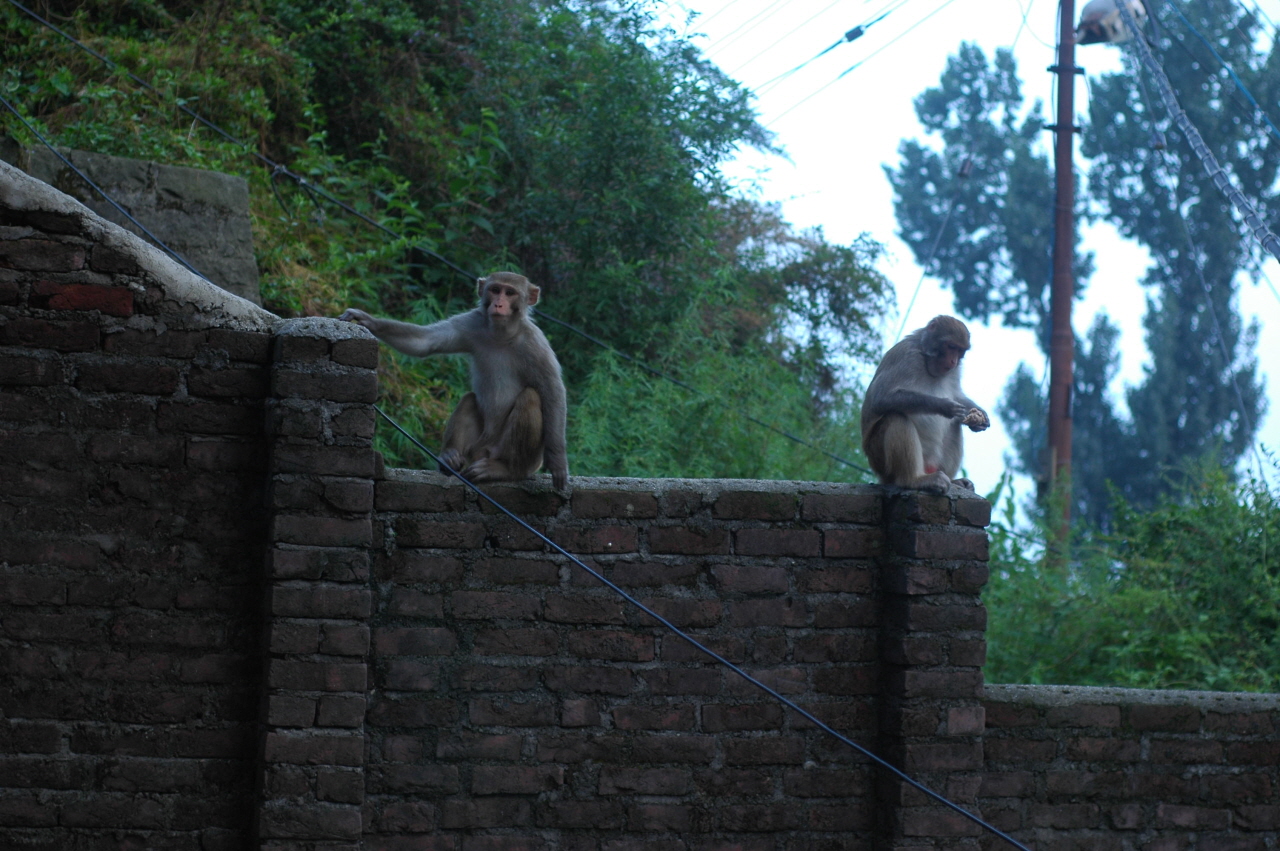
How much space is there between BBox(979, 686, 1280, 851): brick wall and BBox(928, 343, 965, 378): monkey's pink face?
1.35 m

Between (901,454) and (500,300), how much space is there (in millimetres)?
1701

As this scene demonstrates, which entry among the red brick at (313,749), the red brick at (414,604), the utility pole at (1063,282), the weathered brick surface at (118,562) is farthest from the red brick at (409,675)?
the utility pole at (1063,282)

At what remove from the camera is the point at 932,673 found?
4.30 meters

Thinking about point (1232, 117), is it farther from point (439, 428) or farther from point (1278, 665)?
point (439, 428)

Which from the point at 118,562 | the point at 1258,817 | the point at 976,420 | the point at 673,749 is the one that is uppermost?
the point at 976,420

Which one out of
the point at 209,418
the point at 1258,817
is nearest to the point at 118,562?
the point at 209,418

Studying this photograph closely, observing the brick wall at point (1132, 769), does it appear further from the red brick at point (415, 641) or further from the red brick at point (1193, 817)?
the red brick at point (415, 641)

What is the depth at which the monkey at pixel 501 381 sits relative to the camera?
14.3 feet

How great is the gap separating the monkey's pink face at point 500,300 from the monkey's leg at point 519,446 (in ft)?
1.16

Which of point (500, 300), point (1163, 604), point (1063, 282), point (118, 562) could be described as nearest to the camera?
point (118, 562)

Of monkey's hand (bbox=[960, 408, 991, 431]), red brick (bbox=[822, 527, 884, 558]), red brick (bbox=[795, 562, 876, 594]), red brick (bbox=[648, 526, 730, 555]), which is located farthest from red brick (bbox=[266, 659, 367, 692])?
monkey's hand (bbox=[960, 408, 991, 431])

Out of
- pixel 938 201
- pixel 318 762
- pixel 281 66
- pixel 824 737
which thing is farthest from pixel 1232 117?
pixel 318 762

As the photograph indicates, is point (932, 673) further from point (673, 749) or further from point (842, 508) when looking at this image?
point (673, 749)

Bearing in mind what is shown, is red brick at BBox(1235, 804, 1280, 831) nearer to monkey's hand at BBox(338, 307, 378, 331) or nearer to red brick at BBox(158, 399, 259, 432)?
monkey's hand at BBox(338, 307, 378, 331)
